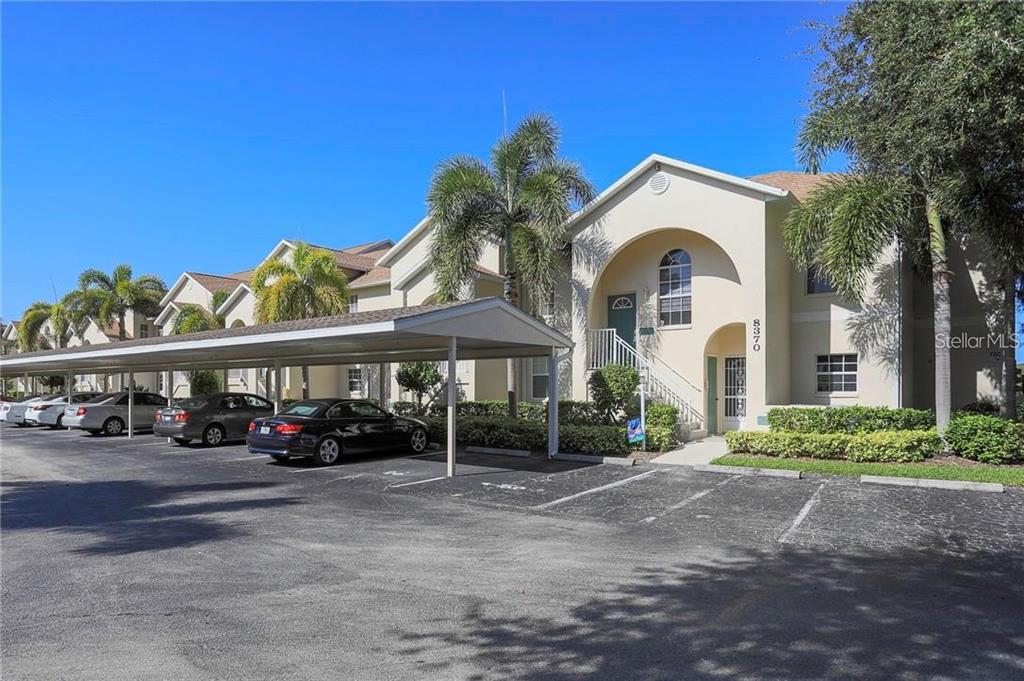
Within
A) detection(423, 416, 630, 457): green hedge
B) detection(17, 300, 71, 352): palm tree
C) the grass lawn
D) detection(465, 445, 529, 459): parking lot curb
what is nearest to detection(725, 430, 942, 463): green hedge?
the grass lawn

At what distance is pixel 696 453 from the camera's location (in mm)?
15883

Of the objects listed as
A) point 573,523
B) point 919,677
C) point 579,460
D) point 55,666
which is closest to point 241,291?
point 579,460

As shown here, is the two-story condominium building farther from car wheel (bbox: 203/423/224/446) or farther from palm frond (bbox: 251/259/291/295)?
car wheel (bbox: 203/423/224/446)

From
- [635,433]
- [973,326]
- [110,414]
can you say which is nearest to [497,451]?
[635,433]

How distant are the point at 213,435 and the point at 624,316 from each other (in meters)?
12.8

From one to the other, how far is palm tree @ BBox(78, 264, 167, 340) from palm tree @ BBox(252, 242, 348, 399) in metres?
17.5

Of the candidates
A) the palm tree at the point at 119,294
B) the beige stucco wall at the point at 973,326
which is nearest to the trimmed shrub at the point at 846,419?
the beige stucco wall at the point at 973,326

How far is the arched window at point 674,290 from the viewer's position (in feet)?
67.2

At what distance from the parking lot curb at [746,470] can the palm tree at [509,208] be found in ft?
21.7

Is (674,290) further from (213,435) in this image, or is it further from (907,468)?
(213,435)

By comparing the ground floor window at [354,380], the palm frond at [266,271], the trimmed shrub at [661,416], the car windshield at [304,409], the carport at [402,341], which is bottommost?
the trimmed shrub at [661,416]

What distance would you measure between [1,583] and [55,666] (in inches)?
98.7

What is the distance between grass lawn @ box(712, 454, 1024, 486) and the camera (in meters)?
11.9

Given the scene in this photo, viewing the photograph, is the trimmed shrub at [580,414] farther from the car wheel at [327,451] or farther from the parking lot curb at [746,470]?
the car wheel at [327,451]
